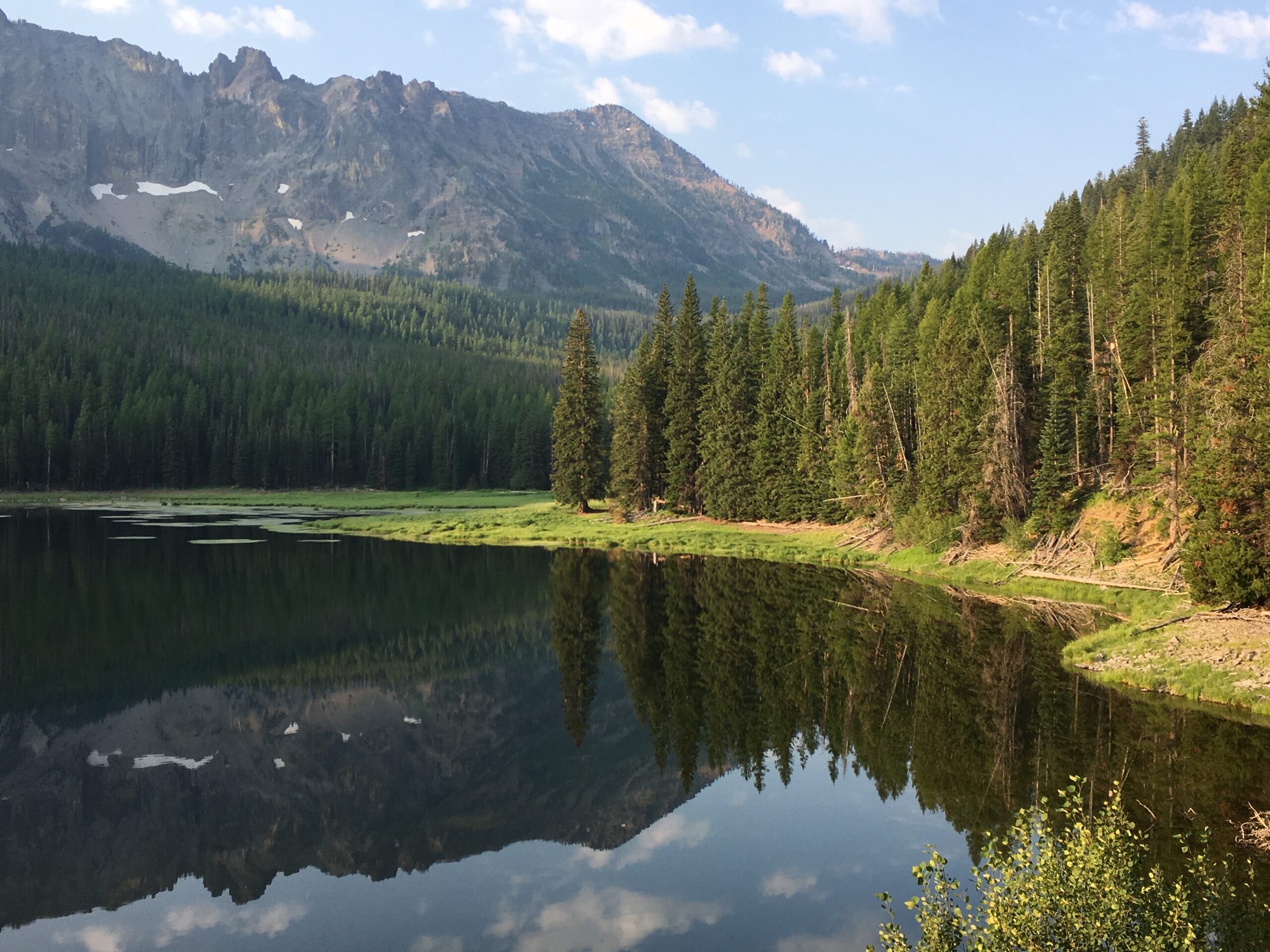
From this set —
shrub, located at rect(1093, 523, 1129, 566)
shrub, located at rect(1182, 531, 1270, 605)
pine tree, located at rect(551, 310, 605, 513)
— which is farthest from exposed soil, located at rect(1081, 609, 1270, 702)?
pine tree, located at rect(551, 310, 605, 513)

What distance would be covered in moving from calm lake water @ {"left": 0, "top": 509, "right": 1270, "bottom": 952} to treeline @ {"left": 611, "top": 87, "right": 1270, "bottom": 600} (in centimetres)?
908

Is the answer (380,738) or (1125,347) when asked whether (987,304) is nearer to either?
(1125,347)

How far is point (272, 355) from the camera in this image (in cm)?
17788

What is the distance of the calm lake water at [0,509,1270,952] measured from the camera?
13992 millimetres

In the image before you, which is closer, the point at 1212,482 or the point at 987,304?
the point at 1212,482

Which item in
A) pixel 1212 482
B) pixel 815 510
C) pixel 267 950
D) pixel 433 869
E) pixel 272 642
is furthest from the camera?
pixel 815 510

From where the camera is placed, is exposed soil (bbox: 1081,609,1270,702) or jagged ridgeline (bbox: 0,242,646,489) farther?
jagged ridgeline (bbox: 0,242,646,489)

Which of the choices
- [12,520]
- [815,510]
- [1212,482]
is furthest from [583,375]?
[1212,482]

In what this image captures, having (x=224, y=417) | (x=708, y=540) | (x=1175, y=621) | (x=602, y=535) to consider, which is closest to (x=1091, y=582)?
(x=1175, y=621)

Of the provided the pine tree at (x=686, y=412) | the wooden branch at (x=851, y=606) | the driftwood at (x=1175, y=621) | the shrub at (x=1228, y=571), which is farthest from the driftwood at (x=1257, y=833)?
the pine tree at (x=686, y=412)

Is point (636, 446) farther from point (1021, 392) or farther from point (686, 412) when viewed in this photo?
point (1021, 392)

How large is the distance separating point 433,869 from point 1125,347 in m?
49.2

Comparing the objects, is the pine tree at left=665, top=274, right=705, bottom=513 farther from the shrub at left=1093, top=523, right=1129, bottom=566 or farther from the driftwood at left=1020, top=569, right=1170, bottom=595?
the shrub at left=1093, top=523, right=1129, bottom=566

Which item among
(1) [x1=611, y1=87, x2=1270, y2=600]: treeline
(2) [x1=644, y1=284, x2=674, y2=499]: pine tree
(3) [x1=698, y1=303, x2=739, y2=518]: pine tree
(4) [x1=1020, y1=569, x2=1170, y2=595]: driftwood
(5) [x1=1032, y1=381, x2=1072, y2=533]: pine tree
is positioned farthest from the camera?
(2) [x1=644, y1=284, x2=674, y2=499]: pine tree
